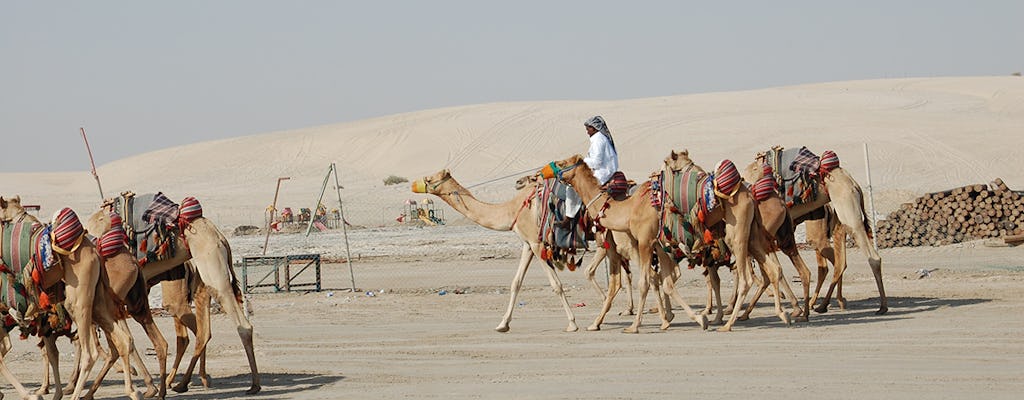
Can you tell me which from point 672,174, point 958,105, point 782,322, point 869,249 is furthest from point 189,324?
point 958,105

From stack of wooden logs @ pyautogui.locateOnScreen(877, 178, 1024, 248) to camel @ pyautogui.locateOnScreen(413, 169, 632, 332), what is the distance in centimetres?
1166

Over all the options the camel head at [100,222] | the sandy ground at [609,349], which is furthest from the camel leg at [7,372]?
the camel head at [100,222]

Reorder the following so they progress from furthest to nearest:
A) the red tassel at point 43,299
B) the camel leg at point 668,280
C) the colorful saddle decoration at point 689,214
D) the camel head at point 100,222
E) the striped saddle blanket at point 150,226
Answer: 1. the camel leg at point 668,280
2. the colorful saddle decoration at point 689,214
3. the camel head at point 100,222
4. the striped saddle blanket at point 150,226
5. the red tassel at point 43,299

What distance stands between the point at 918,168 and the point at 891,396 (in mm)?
44834

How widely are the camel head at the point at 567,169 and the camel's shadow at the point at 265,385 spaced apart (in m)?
4.13

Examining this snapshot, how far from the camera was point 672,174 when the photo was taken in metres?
15.0

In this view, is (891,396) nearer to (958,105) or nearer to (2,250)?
(2,250)

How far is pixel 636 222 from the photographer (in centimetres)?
1510

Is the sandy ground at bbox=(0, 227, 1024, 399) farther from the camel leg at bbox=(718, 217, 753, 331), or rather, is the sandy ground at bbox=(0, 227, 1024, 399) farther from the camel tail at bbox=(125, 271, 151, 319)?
the camel tail at bbox=(125, 271, 151, 319)

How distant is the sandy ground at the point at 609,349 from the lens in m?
11.0

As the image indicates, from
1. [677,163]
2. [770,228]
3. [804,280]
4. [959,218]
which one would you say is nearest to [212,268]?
[677,163]

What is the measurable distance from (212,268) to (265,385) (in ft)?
4.10

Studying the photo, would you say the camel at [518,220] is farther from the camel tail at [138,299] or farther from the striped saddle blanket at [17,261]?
the striped saddle blanket at [17,261]

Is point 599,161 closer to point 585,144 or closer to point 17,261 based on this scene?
point 17,261
